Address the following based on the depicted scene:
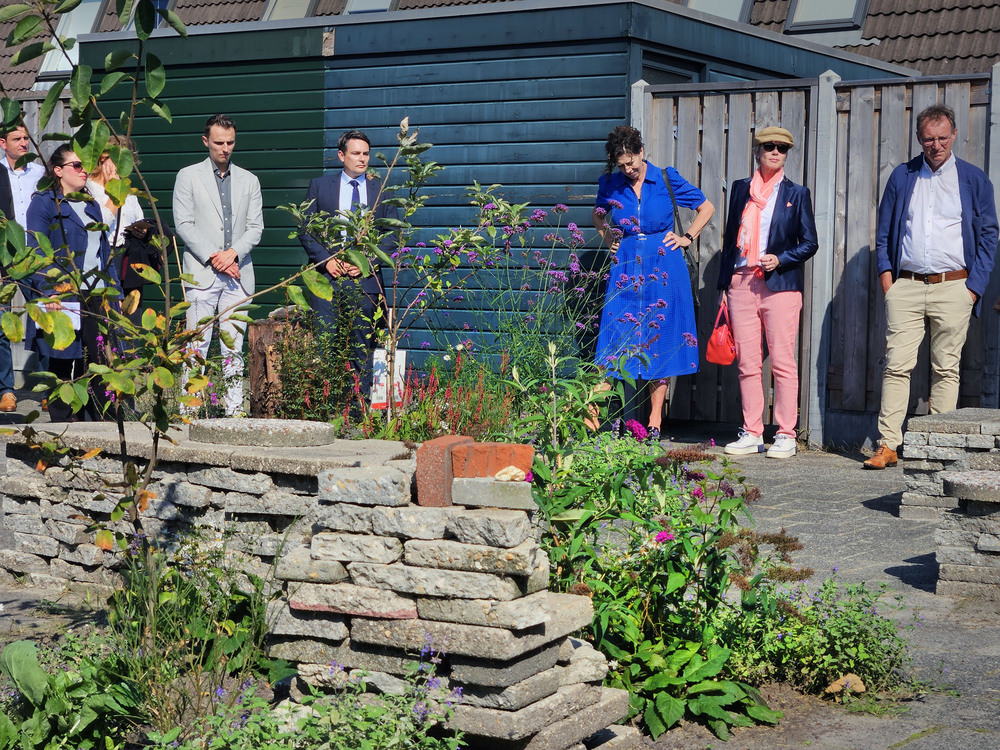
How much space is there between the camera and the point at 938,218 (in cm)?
827

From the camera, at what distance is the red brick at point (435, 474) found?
3.76 meters

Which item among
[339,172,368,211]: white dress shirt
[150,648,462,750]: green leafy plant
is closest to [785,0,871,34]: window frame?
[339,172,368,211]: white dress shirt

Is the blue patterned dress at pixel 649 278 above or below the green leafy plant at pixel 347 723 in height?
above

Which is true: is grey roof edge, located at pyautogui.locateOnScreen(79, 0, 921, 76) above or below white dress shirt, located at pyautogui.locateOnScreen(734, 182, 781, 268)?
above

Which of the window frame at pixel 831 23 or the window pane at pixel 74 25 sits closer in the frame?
the window frame at pixel 831 23

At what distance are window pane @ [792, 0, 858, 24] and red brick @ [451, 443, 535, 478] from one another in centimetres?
1345

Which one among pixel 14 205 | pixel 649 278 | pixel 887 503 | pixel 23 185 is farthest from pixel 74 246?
pixel 887 503

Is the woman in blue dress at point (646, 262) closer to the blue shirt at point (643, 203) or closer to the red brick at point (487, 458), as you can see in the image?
the blue shirt at point (643, 203)

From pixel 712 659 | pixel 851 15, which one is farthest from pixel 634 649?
pixel 851 15

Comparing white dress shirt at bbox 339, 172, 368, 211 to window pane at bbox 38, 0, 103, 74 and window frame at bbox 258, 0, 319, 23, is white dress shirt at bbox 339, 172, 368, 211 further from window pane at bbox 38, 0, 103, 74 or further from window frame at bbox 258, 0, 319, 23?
window pane at bbox 38, 0, 103, 74

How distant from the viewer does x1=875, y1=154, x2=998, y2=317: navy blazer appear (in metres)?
8.24

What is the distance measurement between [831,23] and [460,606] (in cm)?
1389

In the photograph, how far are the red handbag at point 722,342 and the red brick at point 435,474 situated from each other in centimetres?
559

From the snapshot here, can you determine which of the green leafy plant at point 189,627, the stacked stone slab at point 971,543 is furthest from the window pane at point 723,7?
the green leafy plant at point 189,627
